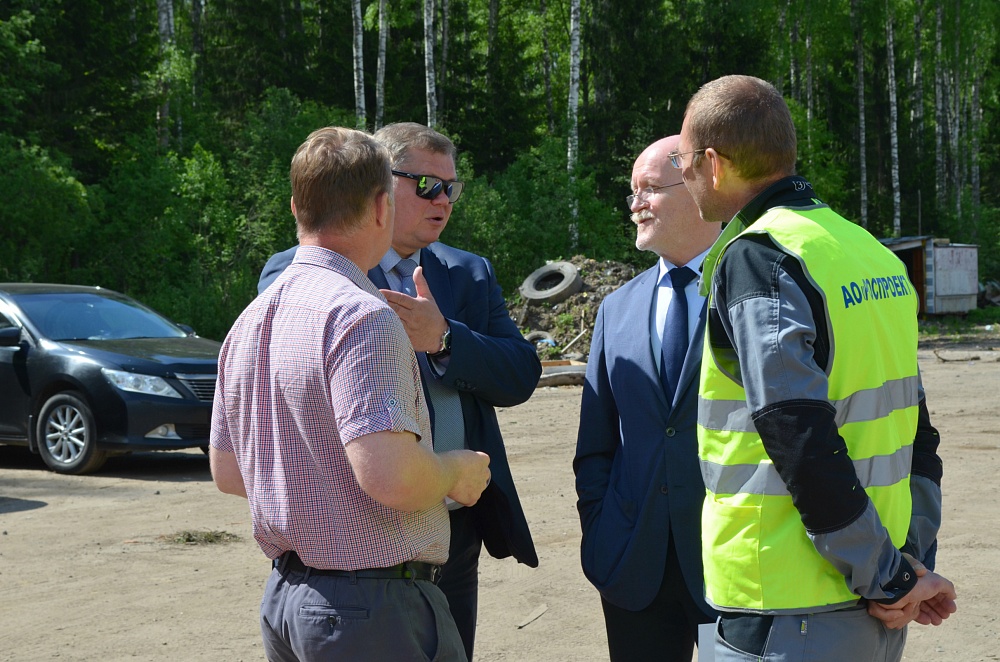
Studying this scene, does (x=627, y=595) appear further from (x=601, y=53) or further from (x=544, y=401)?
(x=601, y=53)

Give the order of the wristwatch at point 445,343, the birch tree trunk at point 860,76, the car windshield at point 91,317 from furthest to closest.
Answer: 1. the birch tree trunk at point 860,76
2. the car windshield at point 91,317
3. the wristwatch at point 445,343

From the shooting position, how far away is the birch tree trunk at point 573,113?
32.1 metres

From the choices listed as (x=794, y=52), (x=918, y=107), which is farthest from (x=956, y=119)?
(x=794, y=52)

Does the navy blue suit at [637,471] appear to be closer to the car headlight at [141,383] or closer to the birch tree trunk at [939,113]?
the car headlight at [141,383]

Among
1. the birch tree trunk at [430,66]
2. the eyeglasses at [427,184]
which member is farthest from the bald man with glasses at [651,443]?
the birch tree trunk at [430,66]

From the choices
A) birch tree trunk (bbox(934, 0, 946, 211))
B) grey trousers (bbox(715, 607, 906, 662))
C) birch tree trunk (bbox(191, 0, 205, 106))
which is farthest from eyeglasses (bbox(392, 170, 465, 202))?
birch tree trunk (bbox(934, 0, 946, 211))

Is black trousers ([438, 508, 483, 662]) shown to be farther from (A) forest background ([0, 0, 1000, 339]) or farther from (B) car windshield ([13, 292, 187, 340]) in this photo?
(A) forest background ([0, 0, 1000, 339])

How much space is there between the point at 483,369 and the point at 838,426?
1.21 meters

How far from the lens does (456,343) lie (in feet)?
10.2

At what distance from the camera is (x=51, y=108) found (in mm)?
27969

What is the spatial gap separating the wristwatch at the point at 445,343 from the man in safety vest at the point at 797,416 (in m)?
0.92

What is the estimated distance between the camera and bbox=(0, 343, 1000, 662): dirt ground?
5.12 m

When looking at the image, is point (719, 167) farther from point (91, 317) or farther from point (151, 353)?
point (91, 317)

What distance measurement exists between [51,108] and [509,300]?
13.2 meters
